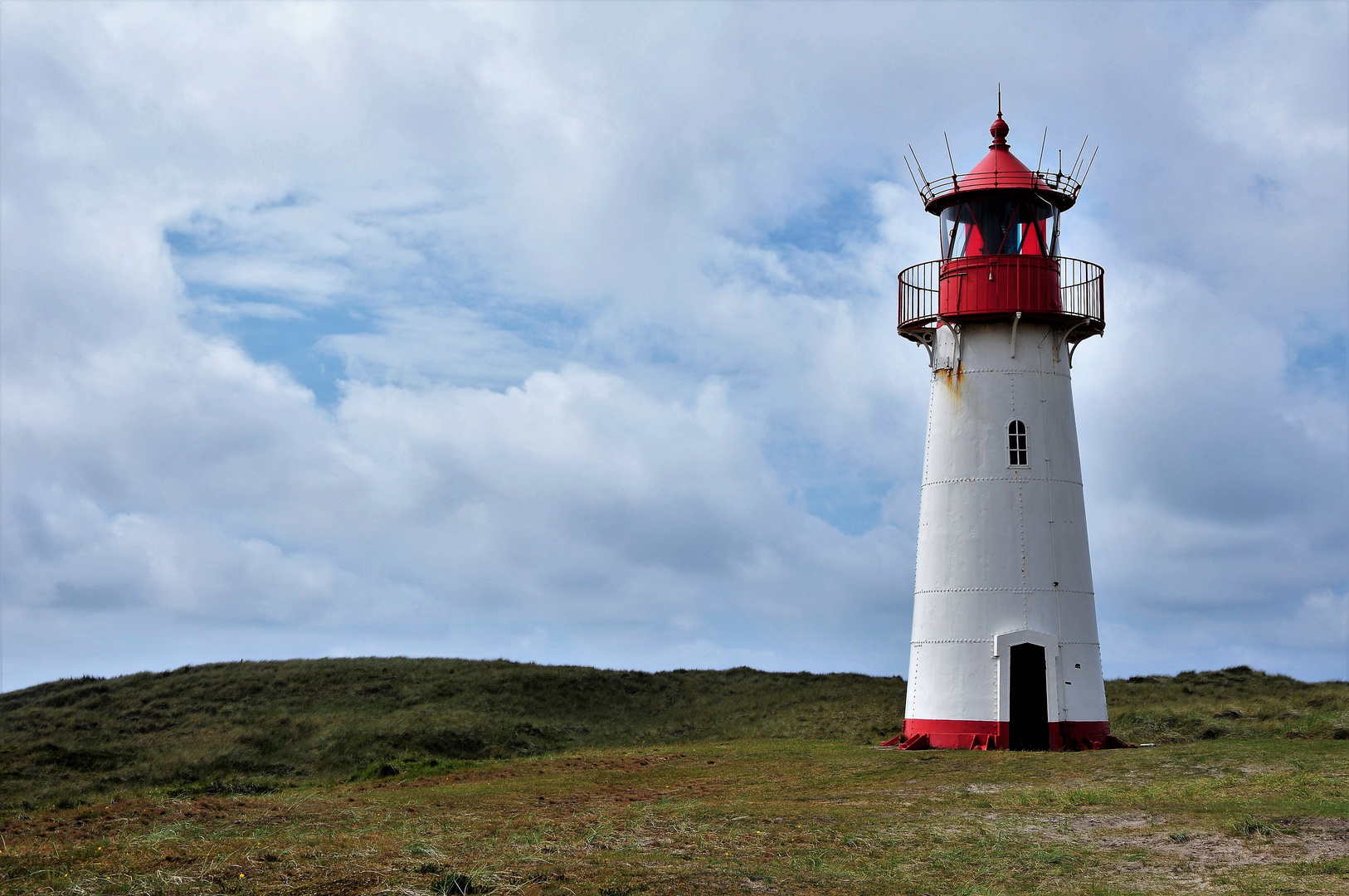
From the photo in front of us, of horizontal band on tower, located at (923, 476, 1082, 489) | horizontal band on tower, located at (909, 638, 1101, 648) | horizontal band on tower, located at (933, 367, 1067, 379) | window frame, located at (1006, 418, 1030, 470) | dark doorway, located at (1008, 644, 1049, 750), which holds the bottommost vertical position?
dark doorway, located at (1008, 644, 1049, 750)

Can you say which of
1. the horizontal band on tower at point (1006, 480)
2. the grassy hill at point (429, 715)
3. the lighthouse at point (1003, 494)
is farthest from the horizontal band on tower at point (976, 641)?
the grassy hill at point (429, 715)

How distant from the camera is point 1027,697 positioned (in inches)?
968

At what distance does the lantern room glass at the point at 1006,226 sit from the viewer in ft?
85.7

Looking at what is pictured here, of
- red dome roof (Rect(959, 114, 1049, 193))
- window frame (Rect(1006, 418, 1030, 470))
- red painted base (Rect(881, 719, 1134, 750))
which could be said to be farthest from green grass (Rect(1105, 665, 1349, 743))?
red dome roof (Rect(959, 114, 1049, 193))

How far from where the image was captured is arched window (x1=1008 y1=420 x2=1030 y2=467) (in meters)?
25.3

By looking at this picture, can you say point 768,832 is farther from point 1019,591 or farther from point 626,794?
point 1019,591

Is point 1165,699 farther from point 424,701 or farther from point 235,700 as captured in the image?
point 235,700

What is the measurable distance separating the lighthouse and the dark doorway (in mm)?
24

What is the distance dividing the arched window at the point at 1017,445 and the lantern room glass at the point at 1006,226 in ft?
12.4

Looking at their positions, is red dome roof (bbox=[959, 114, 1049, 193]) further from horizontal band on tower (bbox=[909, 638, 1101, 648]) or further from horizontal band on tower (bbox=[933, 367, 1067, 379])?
horizontal band on tower (bbox=[909, 638, 1101, 648])

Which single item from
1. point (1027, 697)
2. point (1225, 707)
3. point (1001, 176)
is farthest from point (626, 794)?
point (1225, 707)

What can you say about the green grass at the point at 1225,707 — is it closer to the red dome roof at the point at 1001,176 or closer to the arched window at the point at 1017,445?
the arched window at the point at 1017,445

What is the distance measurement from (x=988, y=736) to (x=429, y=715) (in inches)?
686

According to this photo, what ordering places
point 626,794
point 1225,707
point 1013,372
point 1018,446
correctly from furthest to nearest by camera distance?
point 1225,707 → point 1013,372 → point 1018,446 → point 626,794
